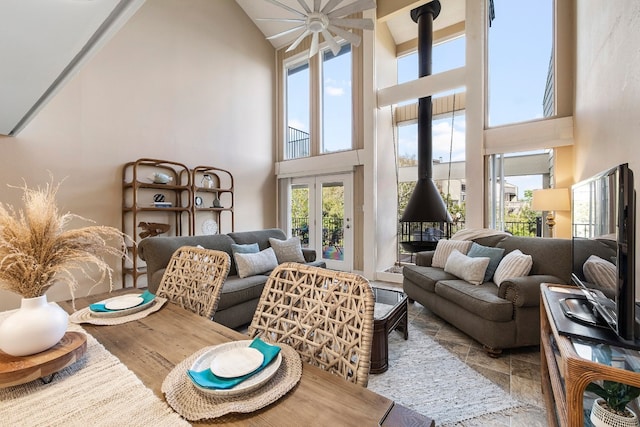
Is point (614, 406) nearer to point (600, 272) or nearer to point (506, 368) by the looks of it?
point (600, 272)

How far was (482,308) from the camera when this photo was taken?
90.7 inches

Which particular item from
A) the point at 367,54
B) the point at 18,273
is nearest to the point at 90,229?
the point at 18,273

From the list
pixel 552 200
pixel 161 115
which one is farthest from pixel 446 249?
pixel 161 115

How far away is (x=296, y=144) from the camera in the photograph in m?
6.11

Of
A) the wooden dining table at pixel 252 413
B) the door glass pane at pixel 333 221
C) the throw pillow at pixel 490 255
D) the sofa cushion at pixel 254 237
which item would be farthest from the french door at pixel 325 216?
the wooden dining table at pixel 252 413

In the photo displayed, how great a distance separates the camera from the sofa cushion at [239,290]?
263 centimetres

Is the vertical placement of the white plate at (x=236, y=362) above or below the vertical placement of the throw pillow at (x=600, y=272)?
below

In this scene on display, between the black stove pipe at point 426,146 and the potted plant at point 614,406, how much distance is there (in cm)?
328

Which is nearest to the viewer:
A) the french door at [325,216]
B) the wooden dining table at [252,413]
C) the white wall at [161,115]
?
the wooden dining table at [252,413]

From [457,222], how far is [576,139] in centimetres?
195

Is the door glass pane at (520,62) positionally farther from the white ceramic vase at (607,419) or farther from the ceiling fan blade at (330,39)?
the white ceramic vase at (607,419)

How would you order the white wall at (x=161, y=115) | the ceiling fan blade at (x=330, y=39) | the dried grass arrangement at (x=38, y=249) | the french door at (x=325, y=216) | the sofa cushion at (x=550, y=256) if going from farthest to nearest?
the french door at (x=325, y=216)
the white wall at (x=161, y=115)
the ceiling fan blade at (x=330, y=39)
the sofa cushion at (x=550, y=256)
the dried grass arrangement at (x=38, y=249)

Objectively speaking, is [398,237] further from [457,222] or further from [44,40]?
[44,40]

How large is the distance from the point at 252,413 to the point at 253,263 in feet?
8.65
